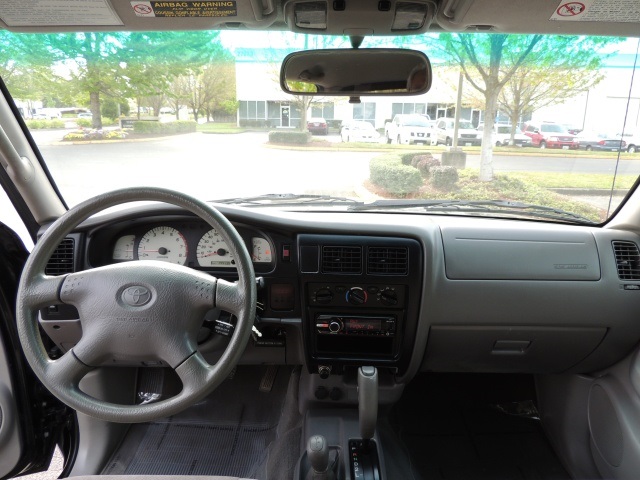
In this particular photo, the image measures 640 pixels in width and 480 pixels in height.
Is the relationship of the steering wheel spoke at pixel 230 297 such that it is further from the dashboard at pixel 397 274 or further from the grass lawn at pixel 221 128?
the grass lawn at pixel 221 128

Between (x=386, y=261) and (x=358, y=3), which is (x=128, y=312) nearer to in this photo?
(x=386, y=261)

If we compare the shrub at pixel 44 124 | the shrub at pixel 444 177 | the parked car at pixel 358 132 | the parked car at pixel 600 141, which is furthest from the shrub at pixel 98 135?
the parked car at pixel 600 141

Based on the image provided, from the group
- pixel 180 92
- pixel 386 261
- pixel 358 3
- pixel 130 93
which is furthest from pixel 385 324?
pixel 130 93

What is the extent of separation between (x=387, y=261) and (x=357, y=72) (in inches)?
35.9

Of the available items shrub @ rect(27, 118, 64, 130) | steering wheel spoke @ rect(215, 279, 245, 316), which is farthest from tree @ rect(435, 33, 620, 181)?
shrub @ rect(27, 118, 64, 130)

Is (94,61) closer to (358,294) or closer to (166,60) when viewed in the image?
(166,60)

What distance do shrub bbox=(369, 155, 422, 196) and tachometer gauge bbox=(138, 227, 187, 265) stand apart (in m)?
1.16

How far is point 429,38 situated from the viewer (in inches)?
89.5

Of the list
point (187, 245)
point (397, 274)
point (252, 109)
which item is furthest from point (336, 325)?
point (252, 109)

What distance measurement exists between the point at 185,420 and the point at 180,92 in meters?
2.06

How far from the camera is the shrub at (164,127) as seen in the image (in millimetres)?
2801

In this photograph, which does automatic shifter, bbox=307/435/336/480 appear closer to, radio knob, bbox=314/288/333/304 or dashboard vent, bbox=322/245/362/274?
radio knob, bbox=314/288/333/304

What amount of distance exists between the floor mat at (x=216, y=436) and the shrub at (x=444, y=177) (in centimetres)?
162

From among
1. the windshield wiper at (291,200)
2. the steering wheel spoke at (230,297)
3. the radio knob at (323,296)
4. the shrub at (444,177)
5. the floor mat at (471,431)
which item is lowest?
the floor mat at (471,431)
